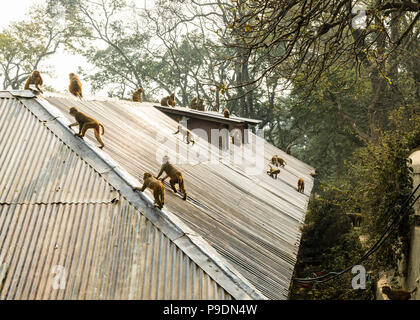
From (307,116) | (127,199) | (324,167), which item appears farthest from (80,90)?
(324,167)

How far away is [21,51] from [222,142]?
75.2 feet

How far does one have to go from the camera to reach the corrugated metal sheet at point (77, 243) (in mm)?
3775

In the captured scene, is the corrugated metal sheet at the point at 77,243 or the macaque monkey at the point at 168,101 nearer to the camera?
the corrugated metal sheet at the point at 77,243

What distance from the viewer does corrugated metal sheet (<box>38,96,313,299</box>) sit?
16.4 ft

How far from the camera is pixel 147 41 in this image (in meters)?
33.4

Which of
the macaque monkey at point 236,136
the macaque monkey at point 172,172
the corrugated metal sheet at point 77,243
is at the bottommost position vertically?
the corrugated metal sheet at point 77,243

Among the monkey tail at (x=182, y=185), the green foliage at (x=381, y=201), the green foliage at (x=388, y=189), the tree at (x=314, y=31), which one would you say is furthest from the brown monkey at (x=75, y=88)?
the green foliage at (x=388, y=189)

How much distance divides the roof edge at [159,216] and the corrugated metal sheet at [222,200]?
357 mm

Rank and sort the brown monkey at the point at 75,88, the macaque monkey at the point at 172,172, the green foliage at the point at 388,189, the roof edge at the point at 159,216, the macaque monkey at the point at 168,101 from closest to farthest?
the roof edge at the point at 159,216 → the macaque monkey at the point at 172,172 → the brown monkey at the point at 75,88 → the green foliage at the point at 388,189 → the macaque monkey at the point at 168,101

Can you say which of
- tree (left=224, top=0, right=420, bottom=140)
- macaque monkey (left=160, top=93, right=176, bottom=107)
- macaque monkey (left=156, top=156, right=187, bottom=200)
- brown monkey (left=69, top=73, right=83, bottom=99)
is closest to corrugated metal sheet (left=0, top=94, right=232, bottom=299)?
macaque monkey (left=156, top=156, right=187, bottom=200)

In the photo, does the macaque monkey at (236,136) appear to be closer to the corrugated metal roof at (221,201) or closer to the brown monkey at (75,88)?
the corrugated metal roof at (221,201)

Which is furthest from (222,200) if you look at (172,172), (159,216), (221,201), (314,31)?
(314,31)

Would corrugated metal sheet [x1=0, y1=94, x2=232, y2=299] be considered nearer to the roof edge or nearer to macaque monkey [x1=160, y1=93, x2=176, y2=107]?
the roof edge
